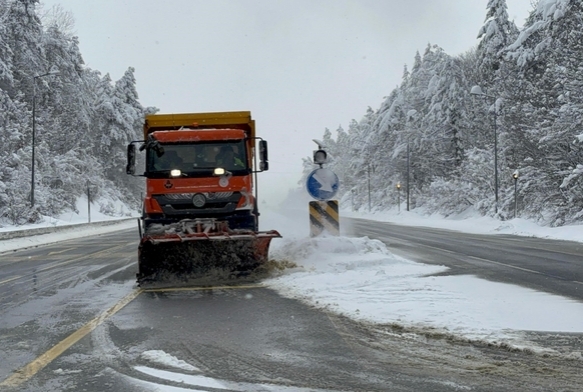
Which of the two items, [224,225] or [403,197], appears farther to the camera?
[403,197]

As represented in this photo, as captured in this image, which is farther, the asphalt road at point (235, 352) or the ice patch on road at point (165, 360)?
the ice patch on road at point (165, 360)

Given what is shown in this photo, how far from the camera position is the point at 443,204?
50656mm

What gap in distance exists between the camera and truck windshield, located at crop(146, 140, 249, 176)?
34.7 feet

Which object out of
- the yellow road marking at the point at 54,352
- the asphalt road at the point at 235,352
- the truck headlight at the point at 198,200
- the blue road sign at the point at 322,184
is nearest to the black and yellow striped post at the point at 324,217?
the blue road sign at the point at 322,184

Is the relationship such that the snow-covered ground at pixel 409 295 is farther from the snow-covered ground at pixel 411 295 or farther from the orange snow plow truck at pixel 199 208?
the orange snow plow truck at pixel 199 208

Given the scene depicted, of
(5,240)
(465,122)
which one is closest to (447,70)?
(465,122)

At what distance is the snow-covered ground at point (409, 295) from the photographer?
6195mm

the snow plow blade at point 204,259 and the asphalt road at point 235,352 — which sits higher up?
the snow plow blade at point 204,259

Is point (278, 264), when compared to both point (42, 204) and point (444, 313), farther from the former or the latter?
point (42, 204)

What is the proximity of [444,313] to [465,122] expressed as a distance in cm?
4958

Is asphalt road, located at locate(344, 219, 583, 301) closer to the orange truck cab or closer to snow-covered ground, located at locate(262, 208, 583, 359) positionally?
snow-covered ground, located at locate(262, 208, 583, 359)

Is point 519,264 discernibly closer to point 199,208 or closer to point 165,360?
point 199,208

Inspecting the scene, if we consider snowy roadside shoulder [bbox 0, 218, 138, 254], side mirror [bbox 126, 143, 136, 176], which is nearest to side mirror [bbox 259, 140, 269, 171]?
side mirror [bbox 126, 143, 136, 176]

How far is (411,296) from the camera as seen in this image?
305 inches
